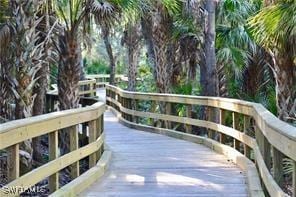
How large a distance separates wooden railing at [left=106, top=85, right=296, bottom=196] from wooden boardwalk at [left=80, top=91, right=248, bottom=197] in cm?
27

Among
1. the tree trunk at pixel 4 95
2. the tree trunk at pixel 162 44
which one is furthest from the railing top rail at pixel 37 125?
the tree trunk at pixel 162 44

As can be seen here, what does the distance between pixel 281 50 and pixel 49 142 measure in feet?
14.9

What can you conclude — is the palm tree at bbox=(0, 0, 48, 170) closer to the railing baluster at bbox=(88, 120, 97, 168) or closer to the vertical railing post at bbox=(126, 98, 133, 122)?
the railing baluster at bbox=(88, 120, 97, 168)

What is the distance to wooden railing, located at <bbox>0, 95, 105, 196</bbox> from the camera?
394cm

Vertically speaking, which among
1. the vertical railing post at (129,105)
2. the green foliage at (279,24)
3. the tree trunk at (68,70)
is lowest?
the vertical railing post at (129,105)

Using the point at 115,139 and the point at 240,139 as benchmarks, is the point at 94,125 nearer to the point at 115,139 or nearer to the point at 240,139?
the point at 240,139

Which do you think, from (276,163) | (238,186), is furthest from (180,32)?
(276,163)

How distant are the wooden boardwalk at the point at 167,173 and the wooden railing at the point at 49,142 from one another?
1.56ft

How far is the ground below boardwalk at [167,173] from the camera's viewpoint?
5828 mm

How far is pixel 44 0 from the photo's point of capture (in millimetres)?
7152

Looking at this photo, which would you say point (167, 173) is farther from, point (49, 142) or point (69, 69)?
point (69, 69)

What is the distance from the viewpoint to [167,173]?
22.6 ft

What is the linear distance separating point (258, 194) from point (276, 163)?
116cm

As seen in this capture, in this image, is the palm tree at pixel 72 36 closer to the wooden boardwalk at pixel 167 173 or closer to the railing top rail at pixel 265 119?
the wooden boardwalk at pixel 167 173
